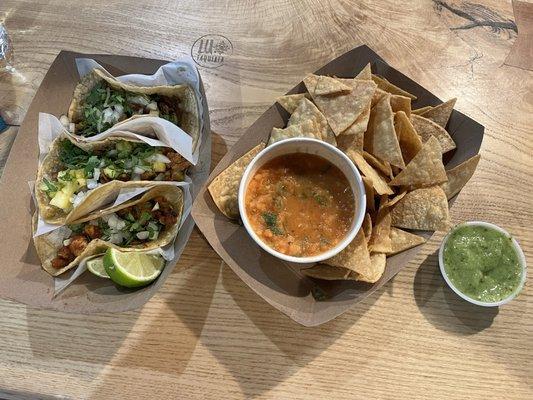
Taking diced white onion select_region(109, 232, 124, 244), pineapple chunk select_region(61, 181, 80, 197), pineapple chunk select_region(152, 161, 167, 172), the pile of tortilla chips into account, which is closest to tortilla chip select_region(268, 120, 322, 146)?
the pile of tortilla chips

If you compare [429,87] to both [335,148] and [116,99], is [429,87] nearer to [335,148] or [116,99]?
[335,148]

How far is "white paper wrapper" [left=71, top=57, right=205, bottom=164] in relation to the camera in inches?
67.4

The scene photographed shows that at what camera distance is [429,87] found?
201 cm

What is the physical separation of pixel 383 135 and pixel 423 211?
12.0 inches

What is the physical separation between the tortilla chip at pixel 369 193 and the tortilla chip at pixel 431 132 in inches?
12.0

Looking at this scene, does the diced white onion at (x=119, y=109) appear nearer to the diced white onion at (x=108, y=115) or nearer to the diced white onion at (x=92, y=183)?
the diced white onion at (x=108, y=115)

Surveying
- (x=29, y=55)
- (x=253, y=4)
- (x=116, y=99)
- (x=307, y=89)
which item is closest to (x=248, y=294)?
(x=307, y=89)

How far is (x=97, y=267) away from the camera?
5.25 ft

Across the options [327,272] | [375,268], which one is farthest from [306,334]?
[375,268]

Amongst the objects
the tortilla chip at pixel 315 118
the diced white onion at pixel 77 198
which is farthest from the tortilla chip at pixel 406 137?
the diced white onion at pixel 77 198

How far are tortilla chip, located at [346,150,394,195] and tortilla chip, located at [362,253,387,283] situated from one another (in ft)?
0.71

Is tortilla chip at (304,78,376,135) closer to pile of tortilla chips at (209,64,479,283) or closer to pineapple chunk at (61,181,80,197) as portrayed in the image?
pile of tortilla chips at (209,64,479,283)

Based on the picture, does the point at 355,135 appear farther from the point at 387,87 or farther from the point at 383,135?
the point at 387,87

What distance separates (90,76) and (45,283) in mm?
842
